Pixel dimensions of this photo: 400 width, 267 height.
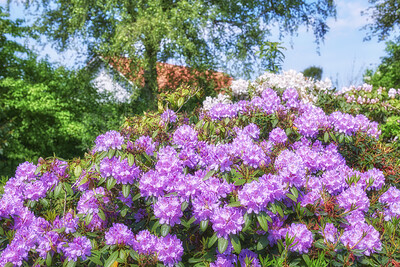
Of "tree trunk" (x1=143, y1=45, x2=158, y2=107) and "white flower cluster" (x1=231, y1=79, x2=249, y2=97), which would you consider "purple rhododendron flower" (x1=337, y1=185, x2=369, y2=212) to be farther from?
"tree trunk" (x1=143, y1=45, x2=158, y2=107)

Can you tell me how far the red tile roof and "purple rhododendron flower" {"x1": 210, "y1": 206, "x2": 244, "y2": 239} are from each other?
815 centimetres

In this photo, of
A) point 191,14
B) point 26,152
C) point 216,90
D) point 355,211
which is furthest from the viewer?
point 216,90

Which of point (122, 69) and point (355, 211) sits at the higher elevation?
point (355, 211)

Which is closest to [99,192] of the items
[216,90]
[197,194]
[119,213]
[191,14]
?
[119,213]

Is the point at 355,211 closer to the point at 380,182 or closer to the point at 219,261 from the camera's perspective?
the point at 380,182

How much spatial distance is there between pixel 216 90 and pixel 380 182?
8.03 m

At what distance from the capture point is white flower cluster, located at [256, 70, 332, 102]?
199 inches

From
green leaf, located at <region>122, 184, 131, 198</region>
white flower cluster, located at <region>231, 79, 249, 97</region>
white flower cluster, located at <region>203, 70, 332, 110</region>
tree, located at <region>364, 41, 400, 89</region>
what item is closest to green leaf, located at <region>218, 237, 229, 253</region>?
green leaf, located at <region>122, 184, 131, 198</region>

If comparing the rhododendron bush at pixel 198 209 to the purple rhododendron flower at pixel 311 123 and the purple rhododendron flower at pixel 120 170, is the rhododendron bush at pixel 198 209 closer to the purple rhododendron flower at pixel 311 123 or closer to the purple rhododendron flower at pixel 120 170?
the purple rhododendron flower at pixel 120 170

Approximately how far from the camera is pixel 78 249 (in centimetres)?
238

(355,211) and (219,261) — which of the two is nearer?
(219,261)

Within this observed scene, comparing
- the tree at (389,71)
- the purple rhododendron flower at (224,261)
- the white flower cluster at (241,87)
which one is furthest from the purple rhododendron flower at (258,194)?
the tree at (389,71)

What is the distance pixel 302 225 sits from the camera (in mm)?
2352

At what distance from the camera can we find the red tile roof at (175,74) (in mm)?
10156
